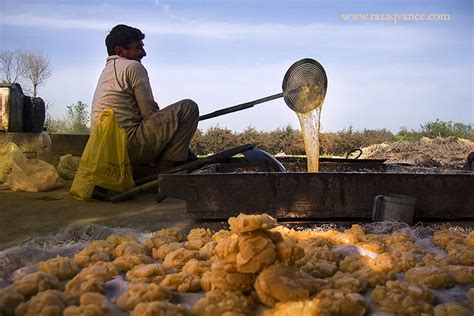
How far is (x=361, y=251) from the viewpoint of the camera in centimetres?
207

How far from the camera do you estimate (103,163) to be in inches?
154

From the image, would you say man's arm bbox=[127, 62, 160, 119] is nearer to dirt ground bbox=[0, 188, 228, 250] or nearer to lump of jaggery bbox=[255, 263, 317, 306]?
dirt ground bbox=[0, 188, 228, 250]

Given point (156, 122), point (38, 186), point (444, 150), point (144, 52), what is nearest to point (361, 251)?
point (156, 122)

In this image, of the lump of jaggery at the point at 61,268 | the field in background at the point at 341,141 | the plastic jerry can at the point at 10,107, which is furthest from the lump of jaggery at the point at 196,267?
the field in background at the point at 341,141

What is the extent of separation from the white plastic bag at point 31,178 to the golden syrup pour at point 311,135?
9.21 feet

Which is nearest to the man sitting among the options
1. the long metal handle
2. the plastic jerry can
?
the long metal handle

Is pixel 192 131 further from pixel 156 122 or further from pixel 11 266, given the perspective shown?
pixel 11 266

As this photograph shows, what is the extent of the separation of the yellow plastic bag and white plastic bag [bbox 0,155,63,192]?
0.99m

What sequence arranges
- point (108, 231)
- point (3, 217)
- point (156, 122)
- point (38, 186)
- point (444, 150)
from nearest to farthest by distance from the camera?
point (108, 231), point (3, 217), point (156, 122), point (38, 186), point (444, 150)

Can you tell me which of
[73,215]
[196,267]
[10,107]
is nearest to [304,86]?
[73,215]

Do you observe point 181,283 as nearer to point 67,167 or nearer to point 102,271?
point 102,271

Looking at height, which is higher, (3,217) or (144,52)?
(144,52)

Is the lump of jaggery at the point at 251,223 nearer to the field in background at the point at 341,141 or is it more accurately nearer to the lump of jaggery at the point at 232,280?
the lump of jaggery at the point at 232,280

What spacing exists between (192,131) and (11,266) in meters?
3.00
